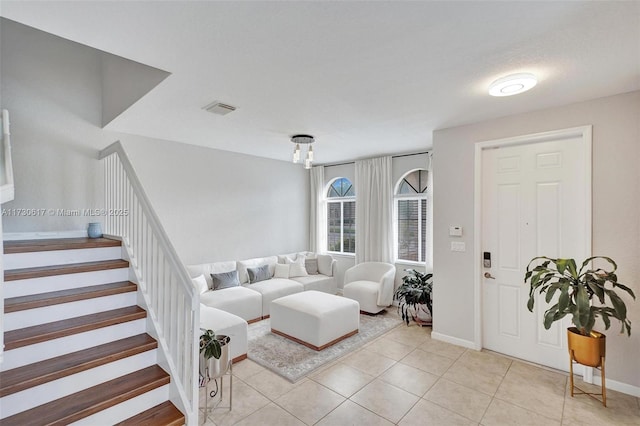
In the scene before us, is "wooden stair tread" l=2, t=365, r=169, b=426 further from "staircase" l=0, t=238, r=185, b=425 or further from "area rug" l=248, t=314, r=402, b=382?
"area rug" l=248, t=314, r=402, b=382

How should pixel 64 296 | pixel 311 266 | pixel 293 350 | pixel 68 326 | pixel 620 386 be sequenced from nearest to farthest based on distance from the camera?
pixel 68 326, pixel 64 296, pixel 620 386, pixel 293 350, pixel 311 266

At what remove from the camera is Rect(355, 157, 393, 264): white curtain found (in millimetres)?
5254

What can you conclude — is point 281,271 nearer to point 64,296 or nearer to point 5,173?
point 64,296

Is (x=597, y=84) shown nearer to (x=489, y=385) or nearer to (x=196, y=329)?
(x=489, y=385)

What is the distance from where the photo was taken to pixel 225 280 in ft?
14.7

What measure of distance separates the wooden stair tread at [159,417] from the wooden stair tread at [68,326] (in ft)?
2.12

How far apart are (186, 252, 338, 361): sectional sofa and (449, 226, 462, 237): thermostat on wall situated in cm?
255

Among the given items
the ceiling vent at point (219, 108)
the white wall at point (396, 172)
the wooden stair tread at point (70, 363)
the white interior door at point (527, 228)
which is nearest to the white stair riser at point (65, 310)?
the wooden stair tread at point (70, 363)

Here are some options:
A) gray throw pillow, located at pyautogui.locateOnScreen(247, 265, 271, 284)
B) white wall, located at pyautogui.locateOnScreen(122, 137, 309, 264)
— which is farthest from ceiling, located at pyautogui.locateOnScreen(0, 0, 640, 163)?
gray throw pillow, located at pyautogui.locateOnScreen(247, 265, 271, 284)

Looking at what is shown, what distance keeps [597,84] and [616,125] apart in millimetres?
489

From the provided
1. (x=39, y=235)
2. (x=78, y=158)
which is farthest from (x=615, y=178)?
(x=39, y=235)

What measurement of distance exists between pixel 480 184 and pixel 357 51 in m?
2.30

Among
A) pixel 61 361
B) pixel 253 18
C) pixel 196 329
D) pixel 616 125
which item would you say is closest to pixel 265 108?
pixel 253 18

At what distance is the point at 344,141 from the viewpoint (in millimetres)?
4285
